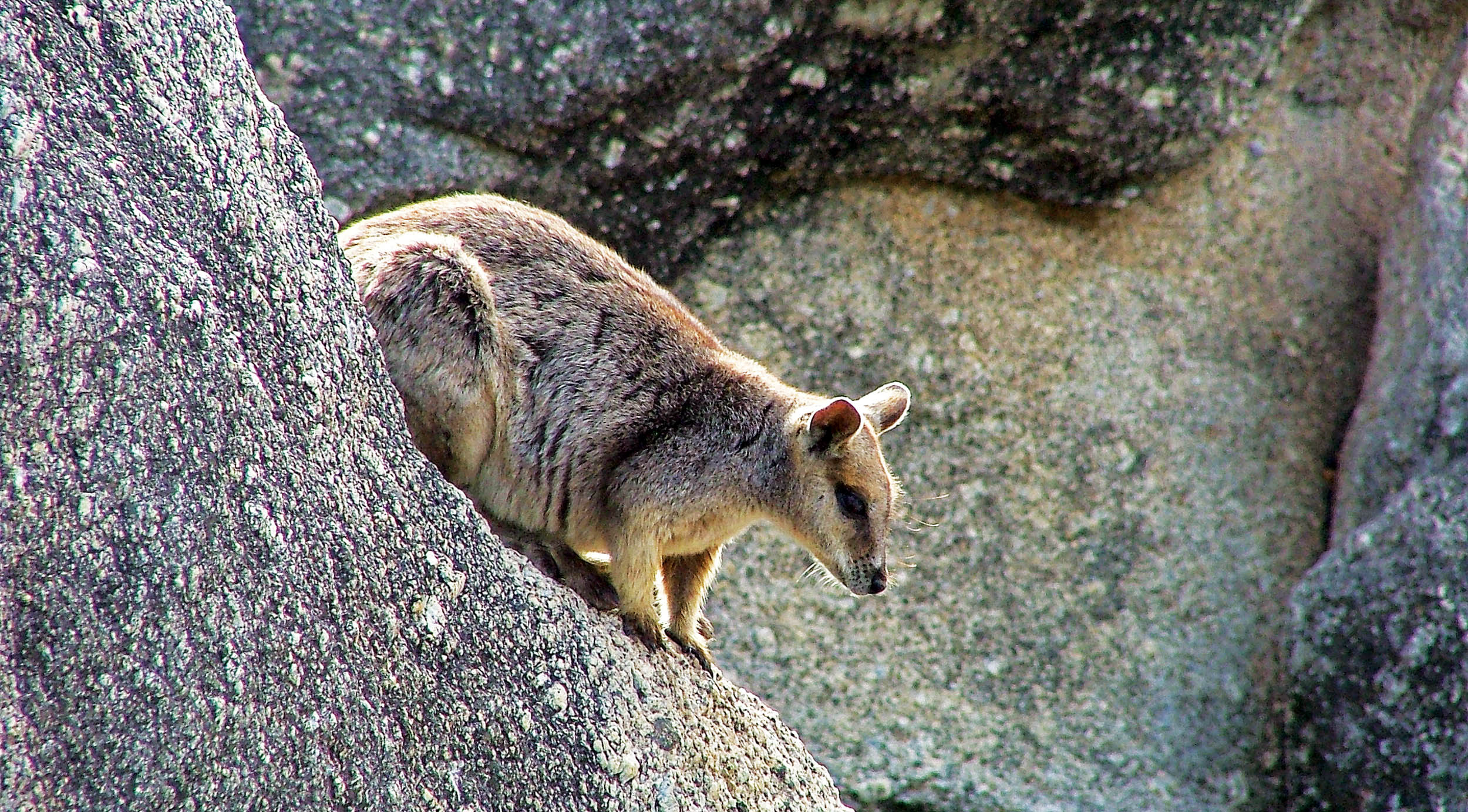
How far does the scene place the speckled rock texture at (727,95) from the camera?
7.55 m

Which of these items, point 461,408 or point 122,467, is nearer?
point 122,467

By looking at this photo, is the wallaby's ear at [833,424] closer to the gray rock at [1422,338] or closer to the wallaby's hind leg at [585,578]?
the wallaby's hind leg at [585,578]

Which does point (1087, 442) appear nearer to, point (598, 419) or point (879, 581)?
point (879, 581)

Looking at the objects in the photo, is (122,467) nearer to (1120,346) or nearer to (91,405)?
(91,405)

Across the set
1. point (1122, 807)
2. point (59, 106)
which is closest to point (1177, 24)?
point (1122, 807)

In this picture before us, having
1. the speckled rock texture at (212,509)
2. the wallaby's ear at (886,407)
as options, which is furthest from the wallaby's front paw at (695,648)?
the wallaby's ear at (886,407)

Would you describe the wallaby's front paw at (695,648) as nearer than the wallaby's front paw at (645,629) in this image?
No

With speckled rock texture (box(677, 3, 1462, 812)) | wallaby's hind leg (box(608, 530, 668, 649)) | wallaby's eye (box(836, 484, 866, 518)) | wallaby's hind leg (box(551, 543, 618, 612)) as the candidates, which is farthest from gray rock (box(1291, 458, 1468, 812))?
wallaby's hind leg (box(551, 543, 618, 612))

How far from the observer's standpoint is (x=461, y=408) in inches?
188

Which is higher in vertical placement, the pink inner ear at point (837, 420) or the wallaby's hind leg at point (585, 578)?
the pink inner ear at point (837, 420)

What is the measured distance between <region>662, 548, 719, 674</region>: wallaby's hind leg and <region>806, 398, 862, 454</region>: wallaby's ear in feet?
2.15

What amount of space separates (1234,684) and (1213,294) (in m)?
2.57

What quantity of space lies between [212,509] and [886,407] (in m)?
3.30

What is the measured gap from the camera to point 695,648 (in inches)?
214
